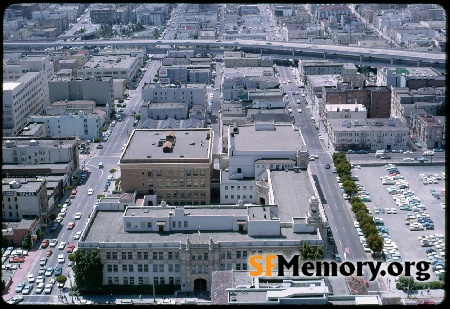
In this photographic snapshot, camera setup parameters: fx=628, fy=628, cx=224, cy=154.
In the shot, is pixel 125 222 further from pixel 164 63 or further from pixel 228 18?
pixel 228 18

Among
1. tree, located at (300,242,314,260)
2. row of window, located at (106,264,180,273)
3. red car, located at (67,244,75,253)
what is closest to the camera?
tree, located at (300,242,314,260)

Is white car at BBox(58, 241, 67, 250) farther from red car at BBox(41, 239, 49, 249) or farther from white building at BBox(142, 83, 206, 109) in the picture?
white building at BBox(142, 83, 206, 109)

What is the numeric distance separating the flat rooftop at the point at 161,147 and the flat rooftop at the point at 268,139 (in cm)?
94

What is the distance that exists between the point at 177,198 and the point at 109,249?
4422 millimetres

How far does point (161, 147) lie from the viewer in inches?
660

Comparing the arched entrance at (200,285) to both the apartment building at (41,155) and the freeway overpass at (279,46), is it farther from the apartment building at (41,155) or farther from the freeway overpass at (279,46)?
the freeway overpass at (279,46)

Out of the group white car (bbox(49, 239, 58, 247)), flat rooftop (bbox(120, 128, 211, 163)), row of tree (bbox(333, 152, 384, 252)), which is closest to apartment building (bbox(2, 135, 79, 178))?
flat rooftop (bbox(120, 128, 211, 163))

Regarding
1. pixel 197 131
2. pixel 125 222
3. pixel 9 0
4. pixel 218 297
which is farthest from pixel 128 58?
pixel 9 0

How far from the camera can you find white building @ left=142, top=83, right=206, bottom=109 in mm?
24922

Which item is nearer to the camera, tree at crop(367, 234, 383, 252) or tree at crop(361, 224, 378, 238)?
tree at crop(367, 234, 383, 252)

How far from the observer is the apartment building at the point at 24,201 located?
49.2 feet

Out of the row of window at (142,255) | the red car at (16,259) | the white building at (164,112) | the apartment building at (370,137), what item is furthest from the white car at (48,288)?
the white building at (164,112)

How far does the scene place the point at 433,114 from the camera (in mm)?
23250

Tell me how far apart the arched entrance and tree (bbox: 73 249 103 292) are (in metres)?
1.84
